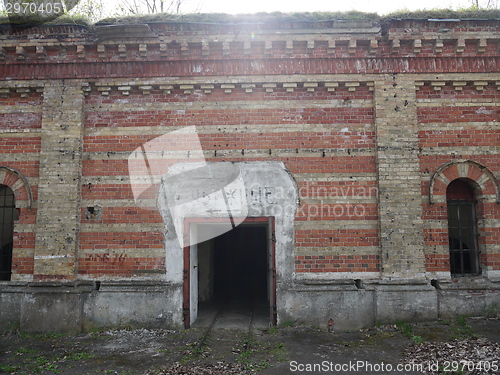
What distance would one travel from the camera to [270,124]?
7996 millimetres

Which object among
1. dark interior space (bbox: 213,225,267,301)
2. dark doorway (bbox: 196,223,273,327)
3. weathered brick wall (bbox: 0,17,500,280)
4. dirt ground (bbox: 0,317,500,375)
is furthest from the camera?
dark interior space (bbox: 213,225,267,301)

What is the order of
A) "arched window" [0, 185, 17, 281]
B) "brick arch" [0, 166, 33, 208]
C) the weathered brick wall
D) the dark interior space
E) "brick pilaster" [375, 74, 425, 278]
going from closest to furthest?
1. "brick pilaster" [375, 74, 425, 278]
2. the weathered brick wall
3. "brick arch" [0, 166, 33, 208]
4. "arched window" [0, 185, 17, 281]
5. the dark interior space

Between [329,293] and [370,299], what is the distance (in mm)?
846

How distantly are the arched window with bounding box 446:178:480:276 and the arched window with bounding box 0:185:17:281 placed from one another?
9.79 meters

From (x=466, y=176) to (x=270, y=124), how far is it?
4.33 metres

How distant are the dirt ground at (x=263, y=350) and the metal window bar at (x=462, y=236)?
115cm

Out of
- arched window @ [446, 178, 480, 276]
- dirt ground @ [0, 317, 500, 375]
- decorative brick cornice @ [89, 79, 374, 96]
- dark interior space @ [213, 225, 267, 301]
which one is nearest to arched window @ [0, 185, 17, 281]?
dirt ground @ [0, 317, 500, 375]

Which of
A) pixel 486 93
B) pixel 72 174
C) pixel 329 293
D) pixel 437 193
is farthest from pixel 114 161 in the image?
pixel 486 93

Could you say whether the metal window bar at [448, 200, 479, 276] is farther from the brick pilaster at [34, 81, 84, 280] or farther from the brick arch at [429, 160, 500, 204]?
the brick pilaster at [34, 81, 84, 280]

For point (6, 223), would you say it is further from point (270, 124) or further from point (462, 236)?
point (462, 236)

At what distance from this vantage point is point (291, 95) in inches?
317

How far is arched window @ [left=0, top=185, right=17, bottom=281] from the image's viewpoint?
328 inches

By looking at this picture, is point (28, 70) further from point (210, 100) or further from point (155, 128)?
point (210, 100)

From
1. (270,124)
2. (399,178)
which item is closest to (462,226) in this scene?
(399,178)
